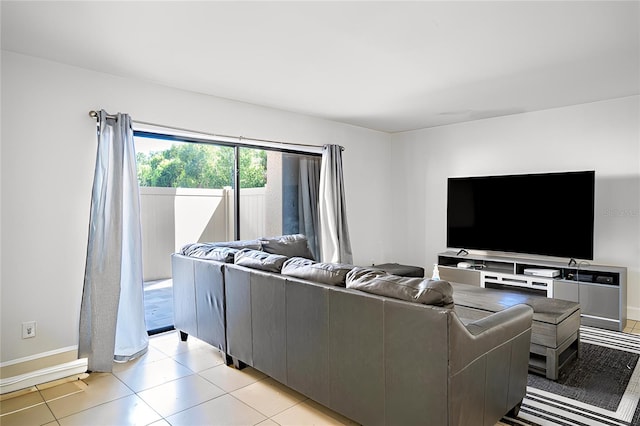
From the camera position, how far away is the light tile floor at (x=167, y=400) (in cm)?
231

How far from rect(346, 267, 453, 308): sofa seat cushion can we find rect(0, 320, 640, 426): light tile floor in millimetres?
863

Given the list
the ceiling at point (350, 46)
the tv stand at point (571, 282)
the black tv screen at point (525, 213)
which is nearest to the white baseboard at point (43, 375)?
the ceiling at point (350, 46)

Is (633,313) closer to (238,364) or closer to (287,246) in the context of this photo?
(287,246)

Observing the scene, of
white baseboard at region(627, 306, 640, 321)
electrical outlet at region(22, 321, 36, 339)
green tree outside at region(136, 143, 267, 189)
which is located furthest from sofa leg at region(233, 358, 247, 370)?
white baseboard at region(627, 306, 640, 321)

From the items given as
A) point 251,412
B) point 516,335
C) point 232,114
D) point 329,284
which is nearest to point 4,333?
point 251,412

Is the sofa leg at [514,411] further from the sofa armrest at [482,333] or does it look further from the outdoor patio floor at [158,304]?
the outdoor patio floor at [158,304]

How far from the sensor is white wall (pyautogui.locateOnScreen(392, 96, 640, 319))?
13.5 ft

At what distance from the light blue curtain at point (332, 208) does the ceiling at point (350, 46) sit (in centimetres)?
115

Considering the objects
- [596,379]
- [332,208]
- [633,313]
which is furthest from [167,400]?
[633,313]

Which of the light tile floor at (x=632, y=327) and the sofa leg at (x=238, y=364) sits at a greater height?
the sofa leg at (x=238, y=364)

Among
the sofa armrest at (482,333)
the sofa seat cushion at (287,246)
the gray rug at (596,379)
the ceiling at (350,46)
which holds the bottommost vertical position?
the gray rug at (596,379)

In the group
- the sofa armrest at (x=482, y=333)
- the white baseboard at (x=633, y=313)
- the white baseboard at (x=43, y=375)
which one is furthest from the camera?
the white baseboard at (x=633, y=313)

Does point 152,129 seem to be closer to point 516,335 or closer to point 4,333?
point 4,333

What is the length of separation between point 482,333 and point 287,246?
2.45 meters
